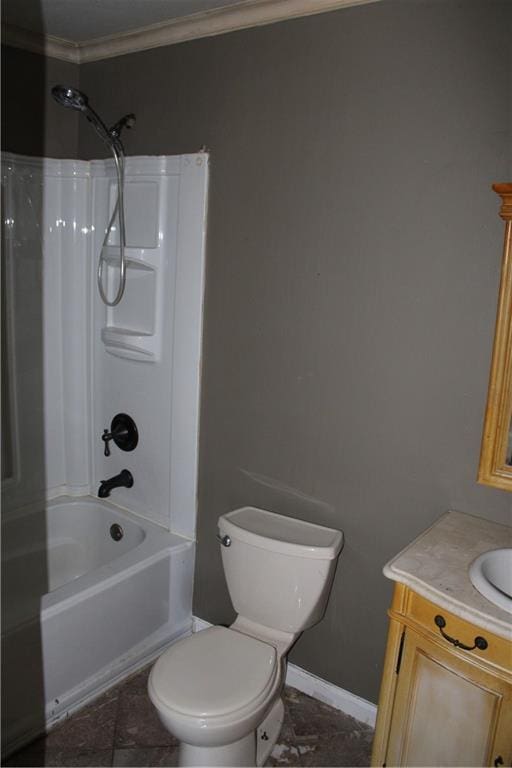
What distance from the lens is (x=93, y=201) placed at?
8.82ft

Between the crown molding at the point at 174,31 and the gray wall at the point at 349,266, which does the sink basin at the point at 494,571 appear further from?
the crown molding at the point at 174,31

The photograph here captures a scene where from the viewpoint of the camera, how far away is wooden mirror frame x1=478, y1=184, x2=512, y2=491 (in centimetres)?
165

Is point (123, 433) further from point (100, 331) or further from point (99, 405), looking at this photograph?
point (100, 331)

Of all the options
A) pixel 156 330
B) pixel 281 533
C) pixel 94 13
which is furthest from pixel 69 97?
pixel 281 533

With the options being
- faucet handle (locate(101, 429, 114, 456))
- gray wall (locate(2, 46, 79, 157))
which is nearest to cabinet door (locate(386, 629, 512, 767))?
faucet handle (locate(101, 429, 114, 456))

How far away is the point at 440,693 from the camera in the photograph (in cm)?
147

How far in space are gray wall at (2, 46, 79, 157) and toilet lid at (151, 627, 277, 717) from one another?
83.9 inches

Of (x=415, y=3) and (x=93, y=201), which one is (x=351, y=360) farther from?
(x=93, y=201)

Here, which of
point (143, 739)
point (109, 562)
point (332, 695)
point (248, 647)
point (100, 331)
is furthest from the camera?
point (100, 331)

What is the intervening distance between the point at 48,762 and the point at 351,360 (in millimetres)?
1654

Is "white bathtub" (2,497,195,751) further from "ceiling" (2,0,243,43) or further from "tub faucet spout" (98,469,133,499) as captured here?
"ceiling" (2,0,243,43)

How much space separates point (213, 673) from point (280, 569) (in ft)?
1.25

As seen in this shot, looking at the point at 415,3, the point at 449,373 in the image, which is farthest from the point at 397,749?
the point at 415,3

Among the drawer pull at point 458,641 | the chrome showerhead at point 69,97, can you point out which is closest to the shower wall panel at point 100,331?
the chrome showerhead at point 69,97
